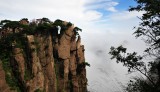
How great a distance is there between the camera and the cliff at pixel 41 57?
6109 cm

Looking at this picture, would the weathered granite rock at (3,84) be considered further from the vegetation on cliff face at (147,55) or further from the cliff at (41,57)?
the vegetation on cliff face at (147,55)

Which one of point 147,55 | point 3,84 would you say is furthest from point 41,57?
point 147,55

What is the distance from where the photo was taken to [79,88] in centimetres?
7419

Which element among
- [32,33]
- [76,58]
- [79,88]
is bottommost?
[79,88]

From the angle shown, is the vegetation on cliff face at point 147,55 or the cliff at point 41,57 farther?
the cliff at point 41,57

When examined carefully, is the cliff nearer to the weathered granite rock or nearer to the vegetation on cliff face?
the weathered granite rock

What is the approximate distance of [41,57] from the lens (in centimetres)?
6669

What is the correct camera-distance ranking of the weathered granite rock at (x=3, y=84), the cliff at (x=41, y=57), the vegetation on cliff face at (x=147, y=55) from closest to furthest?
1. the vegetation on cliff face at (x=147, y=55)
2. the weathered granite rock at (x=3, y=84)
3. the cliff at (x=41, y=57)

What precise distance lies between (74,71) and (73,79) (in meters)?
2.08

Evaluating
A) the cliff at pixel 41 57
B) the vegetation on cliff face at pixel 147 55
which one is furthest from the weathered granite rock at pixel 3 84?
the vegetation on cliff face at pixel 147 55

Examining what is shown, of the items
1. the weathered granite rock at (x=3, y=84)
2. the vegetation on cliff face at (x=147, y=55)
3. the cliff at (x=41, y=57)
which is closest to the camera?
the vegetation on cliff face at (x=147, y=55)

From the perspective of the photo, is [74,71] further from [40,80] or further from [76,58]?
[40,80]

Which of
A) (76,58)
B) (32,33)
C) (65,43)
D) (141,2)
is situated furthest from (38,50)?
(141,2)

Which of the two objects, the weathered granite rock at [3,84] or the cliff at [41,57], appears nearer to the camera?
the weathered granite rock at [3,84]
